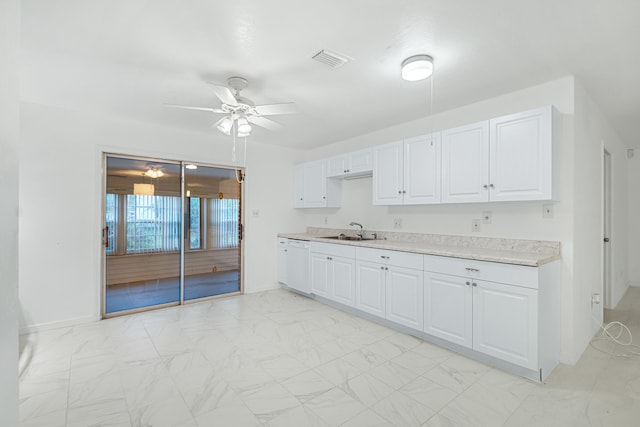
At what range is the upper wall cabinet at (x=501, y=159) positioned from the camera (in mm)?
2479

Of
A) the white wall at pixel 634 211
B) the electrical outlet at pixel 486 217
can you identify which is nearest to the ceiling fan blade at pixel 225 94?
the electrical outlet at pixel 486 217

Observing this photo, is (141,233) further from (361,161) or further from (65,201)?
(361,161)

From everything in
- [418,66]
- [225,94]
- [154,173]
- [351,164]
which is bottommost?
[154,173]

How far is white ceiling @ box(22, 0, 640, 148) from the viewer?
1.81 m

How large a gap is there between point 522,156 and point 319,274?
273cm

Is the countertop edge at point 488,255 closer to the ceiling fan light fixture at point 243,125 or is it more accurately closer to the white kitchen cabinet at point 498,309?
the white kitchen cabinet at point 498,309

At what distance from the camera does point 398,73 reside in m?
2.57

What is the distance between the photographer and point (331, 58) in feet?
7.55

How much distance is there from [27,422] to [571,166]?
4.27 meters

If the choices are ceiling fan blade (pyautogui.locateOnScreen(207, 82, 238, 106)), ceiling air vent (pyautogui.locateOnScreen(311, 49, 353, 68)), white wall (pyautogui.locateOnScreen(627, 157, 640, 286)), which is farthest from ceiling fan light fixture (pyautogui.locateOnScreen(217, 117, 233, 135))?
white wall (pyautogui.locateOnScreen(627, 157, 640, 286))

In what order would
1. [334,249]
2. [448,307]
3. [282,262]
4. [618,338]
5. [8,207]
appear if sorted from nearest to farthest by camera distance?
[8,207] < [448,307] < [618,338] < [334,249] < [282,262]

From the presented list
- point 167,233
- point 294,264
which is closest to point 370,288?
point 294,264

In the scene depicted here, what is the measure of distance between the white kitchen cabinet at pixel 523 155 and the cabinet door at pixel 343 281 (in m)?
1.76

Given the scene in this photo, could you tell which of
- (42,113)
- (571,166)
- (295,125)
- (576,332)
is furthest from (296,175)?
(576,332)
